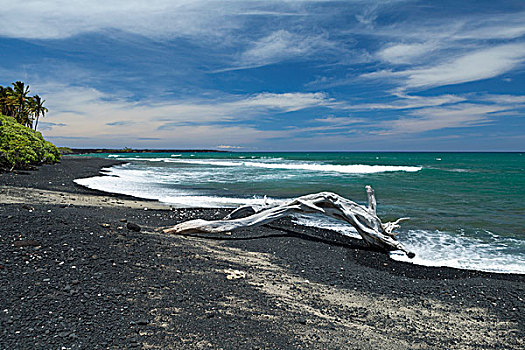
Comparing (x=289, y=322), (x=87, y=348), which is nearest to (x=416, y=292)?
(x=289, y=322)

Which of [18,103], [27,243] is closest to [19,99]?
[18,103]

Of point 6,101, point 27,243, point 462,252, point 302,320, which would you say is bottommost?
point 462,252

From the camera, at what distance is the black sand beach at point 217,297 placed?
3420 millimetres

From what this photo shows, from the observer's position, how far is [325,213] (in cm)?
882

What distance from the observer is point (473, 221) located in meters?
11.7

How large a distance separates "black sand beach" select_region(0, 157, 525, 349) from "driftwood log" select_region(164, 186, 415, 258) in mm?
1090

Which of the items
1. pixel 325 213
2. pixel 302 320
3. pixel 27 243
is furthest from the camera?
pixel 325 213

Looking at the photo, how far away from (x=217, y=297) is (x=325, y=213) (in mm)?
5087

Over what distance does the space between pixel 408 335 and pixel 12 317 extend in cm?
434

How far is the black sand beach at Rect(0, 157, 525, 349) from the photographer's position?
11.2 feet

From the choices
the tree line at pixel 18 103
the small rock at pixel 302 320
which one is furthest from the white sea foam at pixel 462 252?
the tree line at pixel 18 103

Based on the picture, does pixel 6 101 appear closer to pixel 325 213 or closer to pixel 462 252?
pixel 325 213

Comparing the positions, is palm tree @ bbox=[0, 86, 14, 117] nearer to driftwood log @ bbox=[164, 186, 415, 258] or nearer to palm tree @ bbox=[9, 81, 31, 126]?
palm tree @ bbox=[9, 81, 31, 126]

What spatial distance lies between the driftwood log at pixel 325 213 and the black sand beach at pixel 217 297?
3.58 feet
